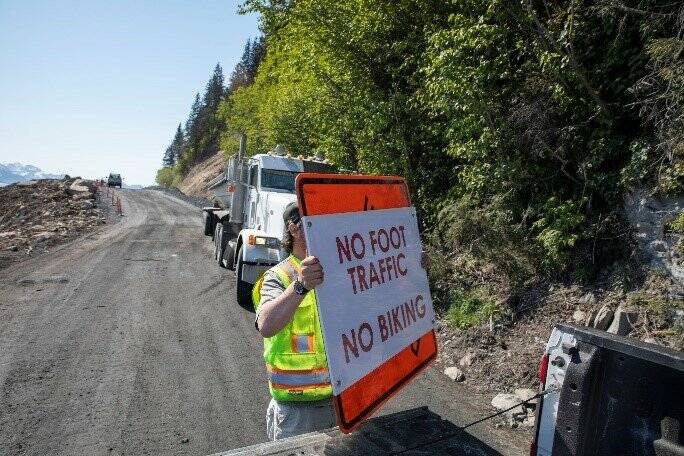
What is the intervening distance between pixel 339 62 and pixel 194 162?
86165mm

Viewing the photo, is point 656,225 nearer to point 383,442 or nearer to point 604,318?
point 604,318

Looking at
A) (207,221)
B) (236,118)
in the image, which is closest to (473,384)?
(207,221)

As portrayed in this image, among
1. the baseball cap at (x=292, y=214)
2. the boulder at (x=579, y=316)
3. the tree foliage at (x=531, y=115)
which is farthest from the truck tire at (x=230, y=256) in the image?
the baseball cap at (x=292, y=214)

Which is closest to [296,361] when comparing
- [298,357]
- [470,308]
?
[298,357]

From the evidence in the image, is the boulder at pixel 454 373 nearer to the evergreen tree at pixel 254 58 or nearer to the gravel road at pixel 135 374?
the gravel road at pixel 135 374

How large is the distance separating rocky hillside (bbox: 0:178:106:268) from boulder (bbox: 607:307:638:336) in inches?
517

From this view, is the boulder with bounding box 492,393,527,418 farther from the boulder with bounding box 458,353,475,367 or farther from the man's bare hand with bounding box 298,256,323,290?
the man's bare hand with bounding box 298,256,323,290

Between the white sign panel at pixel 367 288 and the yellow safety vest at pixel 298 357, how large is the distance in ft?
1.00

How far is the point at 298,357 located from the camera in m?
2.37

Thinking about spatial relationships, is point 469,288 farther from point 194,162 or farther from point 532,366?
point 194,162

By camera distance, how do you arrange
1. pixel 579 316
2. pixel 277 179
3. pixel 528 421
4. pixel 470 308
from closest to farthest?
pixel 528 421
pixel 579 316
pixel 470 308
pixel 277 179

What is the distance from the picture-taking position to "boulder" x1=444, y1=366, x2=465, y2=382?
18.5ft

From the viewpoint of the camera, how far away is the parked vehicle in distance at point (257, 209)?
8.05m

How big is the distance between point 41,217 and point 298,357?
23030mm
